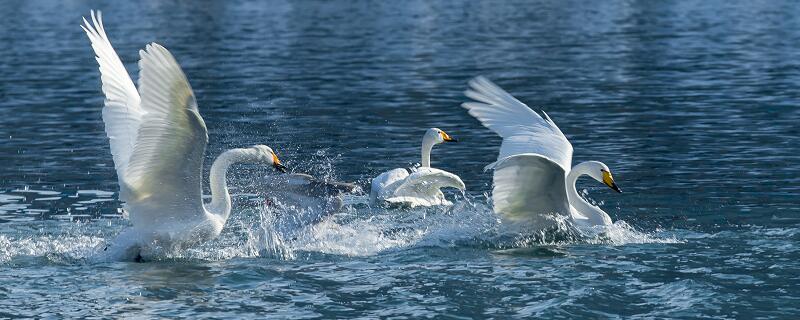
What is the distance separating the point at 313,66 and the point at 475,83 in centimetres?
2088

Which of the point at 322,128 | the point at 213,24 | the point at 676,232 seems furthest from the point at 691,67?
the point at 213,24

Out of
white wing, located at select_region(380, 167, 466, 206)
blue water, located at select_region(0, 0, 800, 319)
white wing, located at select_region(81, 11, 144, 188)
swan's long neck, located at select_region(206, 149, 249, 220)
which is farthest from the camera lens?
white wing, located at select_region(380, 167, 466, 206)

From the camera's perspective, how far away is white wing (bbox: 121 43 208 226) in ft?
37.6

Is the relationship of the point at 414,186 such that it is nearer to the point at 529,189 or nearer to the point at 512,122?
the point at 512,122

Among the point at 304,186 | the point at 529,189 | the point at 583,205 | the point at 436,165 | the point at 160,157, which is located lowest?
the point at 436,165

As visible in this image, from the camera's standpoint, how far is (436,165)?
63.9 feet

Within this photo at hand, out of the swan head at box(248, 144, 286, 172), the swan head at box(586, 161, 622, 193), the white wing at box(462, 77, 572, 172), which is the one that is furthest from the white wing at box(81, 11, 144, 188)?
the swan head at box(586, 161, 622, 193)

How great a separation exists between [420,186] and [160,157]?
4.45m

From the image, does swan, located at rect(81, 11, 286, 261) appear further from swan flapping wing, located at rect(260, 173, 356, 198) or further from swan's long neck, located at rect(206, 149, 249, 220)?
swan flapping wing, located at rect(260, 173, 356, 198)

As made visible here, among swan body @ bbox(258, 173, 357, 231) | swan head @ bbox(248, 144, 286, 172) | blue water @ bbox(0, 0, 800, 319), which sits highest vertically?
swan head @ bbox(248, 144, 286, 172)

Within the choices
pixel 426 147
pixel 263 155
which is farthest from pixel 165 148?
pixel 426 147

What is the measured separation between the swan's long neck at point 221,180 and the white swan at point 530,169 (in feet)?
8.01

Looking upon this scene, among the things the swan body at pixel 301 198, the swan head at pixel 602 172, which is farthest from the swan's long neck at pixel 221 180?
the swan head at pixel 602 172

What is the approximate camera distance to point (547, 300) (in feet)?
36.1
